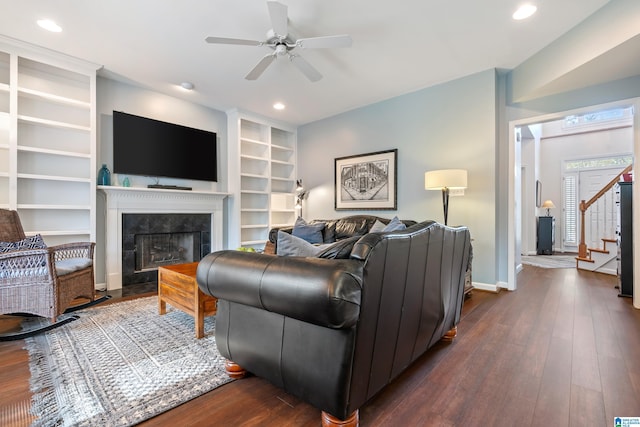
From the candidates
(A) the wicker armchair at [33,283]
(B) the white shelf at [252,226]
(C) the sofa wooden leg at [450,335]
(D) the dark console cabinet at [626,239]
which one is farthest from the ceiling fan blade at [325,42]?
(D) the dark console cabinet at [626,239]

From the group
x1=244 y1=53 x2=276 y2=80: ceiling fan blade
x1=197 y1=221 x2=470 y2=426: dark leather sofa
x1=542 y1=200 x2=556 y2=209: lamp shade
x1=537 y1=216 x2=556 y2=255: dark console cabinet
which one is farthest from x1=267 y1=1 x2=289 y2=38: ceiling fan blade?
x1=542 y1=200 x2=556 y2=209: lamp shade

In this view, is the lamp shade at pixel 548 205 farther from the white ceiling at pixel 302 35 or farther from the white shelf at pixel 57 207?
the white shelf at pixel 57 207

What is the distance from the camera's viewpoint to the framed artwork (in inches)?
174

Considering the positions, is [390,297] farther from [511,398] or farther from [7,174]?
[7,174]

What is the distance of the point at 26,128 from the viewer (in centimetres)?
316

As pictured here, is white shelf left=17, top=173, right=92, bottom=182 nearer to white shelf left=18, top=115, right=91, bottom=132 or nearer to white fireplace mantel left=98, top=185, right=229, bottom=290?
white fireplace mantel left=98, top=185, right=229, bottom=290

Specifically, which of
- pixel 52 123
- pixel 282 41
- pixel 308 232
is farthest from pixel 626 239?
pixel 52 123

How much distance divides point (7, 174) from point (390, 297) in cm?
387

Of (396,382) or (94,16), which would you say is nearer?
(396,382)

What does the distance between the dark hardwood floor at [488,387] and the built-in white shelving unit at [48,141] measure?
4.21 ft

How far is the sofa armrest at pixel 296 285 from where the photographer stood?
1.02m

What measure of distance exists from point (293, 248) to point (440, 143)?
10.6 feet

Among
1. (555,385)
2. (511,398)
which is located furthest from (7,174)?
(555,385)

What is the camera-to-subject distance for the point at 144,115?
4000 mm
